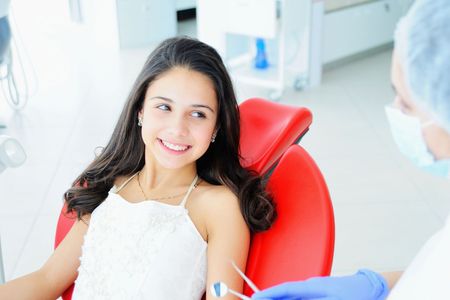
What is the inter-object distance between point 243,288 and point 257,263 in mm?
67

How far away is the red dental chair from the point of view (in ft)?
5.08

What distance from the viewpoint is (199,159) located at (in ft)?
5.00

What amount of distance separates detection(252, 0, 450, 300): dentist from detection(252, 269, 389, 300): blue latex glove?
176 mm

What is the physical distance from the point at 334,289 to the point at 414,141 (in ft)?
0.92

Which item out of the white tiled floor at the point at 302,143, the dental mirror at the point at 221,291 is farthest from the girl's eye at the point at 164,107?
the white tiled floor at the point at 302,143

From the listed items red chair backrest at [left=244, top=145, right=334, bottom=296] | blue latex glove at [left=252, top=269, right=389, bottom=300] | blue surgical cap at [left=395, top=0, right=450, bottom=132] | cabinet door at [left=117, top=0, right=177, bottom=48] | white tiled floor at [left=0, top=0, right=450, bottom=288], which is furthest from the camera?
cabinet door at [left=117, top=0, right=177, bottom=48]

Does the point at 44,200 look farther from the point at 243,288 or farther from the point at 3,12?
the point at 243,288

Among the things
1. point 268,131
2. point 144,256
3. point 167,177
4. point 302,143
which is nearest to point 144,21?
point 302,143

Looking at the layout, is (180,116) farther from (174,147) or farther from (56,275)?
(56,275)

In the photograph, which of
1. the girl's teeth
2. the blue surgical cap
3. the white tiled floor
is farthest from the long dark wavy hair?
the white tiled floor

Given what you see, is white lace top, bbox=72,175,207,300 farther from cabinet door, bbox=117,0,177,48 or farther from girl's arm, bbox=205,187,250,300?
cabinet door, bbox=117,0,177,48

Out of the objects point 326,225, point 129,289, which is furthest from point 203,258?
point 326,225

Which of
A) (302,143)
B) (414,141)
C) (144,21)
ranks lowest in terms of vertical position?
(302,143)

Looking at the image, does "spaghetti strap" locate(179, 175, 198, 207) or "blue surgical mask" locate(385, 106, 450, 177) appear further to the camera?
"spaghetti strap" locate(179, 175, 198, 207)
